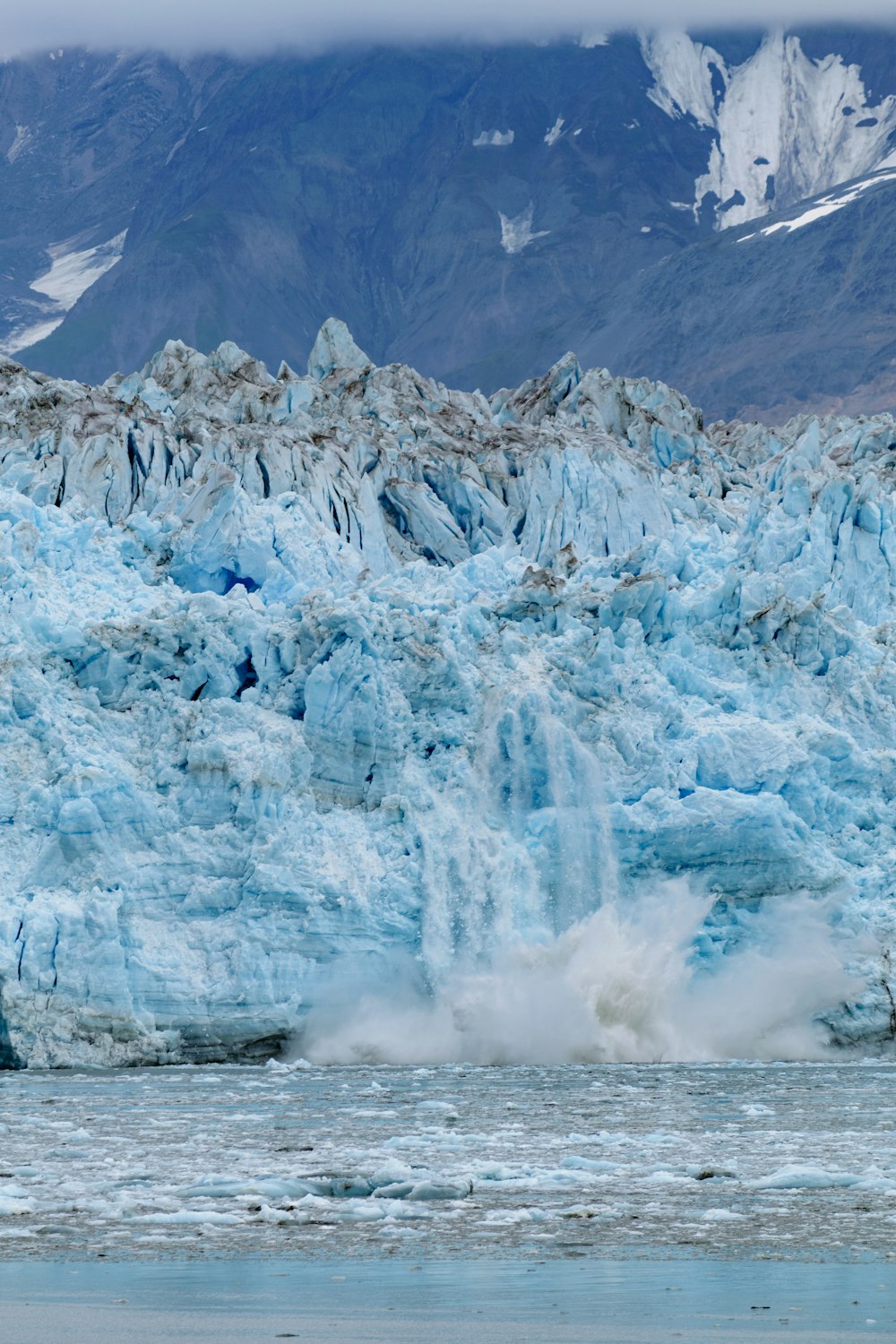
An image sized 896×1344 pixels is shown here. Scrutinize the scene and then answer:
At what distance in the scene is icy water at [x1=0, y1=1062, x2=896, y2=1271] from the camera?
10.3m

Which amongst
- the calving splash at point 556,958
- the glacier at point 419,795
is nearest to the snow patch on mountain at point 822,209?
the glacier at point 419,795

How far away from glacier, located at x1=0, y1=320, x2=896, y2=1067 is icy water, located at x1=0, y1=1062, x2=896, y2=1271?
2.70 meters

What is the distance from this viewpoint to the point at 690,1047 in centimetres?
2416

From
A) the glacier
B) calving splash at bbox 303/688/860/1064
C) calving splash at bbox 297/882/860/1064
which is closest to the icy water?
the glacier

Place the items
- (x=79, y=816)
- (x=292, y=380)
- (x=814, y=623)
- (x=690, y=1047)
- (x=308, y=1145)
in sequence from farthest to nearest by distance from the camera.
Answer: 1. (x=292, y=380)
2. (x=814, y=623)
3. (x=690, y=1047)
4. (x=79, y=816)
5. (x=308, y=1145)

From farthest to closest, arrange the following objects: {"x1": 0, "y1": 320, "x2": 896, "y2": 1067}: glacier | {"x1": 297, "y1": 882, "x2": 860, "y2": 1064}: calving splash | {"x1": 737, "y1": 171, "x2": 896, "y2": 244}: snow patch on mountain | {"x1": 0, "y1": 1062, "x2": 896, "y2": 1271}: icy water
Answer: {"x1": 737, "y1": 171, "x2": 896, "y2": 244}: snow patch on mountain → {"x1": 297, "y1": 882, "x2": 860, "y2": 1064}: calving splash → {"x1": 0, "y1": 320, "x2": 896, "y2": 1067}: glacier → {"x1": 0, "y1": 1062, "x2": 896, "y2": 1271}: icy water

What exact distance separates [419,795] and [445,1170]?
11.6 metres

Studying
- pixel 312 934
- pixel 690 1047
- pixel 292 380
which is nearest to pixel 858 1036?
pixel 690 1047

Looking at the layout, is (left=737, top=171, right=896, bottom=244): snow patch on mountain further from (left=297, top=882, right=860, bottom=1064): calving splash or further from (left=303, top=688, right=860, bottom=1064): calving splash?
(left=297, top=882, right=860, bottom=1064): calving splash

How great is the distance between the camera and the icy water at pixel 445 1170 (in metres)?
10.3

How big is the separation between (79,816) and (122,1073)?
3185 mm

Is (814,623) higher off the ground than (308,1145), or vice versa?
(814,623)

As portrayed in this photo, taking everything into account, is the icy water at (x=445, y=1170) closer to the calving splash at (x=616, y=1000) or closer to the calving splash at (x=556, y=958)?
the calving splash at (x=616, y=1000)

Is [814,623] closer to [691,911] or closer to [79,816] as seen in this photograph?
[691,911]
